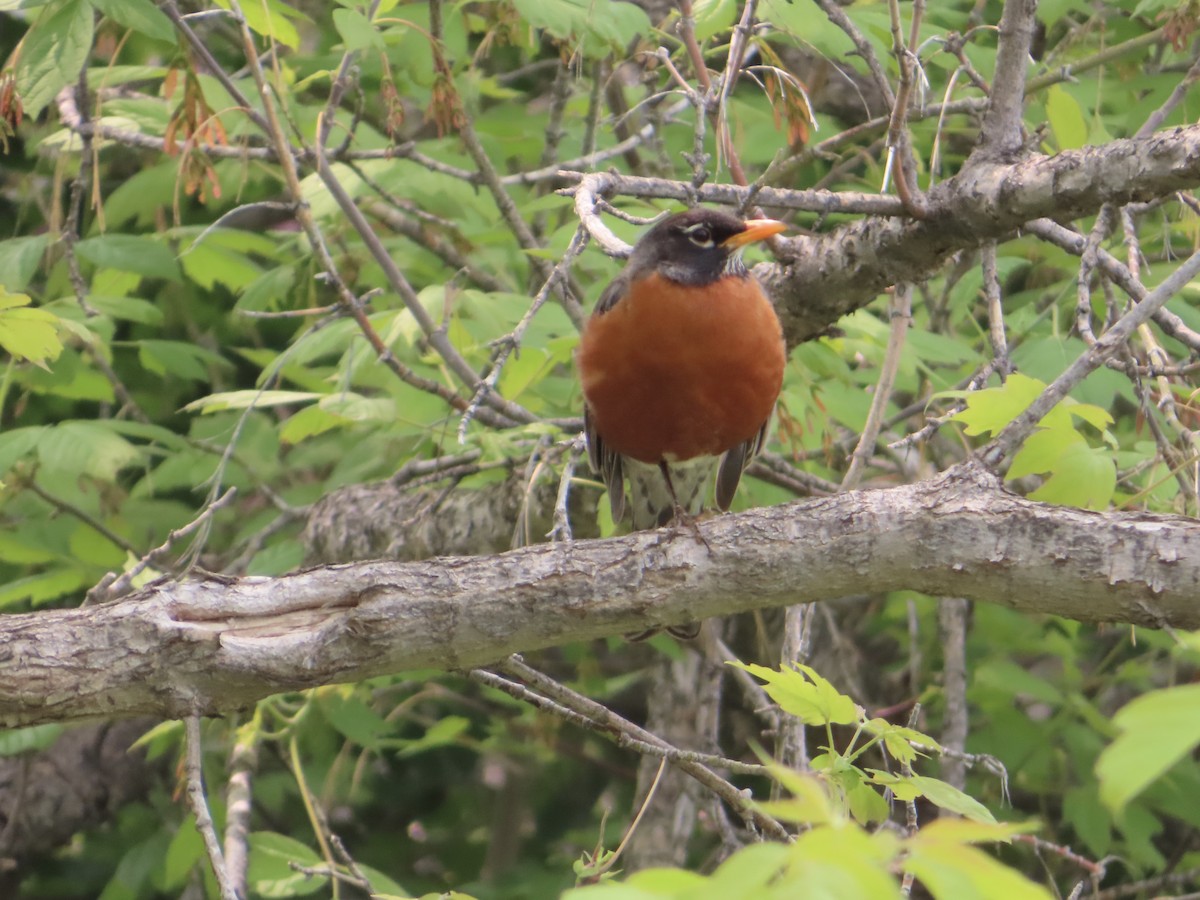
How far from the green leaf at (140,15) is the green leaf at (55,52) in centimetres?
5

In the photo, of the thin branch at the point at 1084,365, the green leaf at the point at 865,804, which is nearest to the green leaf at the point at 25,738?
the green leaf at the point at 865,804

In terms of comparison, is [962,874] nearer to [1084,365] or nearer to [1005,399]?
[1084,365]

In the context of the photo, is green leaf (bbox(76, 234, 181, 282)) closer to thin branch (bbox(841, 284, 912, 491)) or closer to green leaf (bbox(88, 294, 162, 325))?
green leaf (bbox(88, 294, 162, 325))

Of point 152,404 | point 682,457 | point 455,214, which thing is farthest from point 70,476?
point 682,457

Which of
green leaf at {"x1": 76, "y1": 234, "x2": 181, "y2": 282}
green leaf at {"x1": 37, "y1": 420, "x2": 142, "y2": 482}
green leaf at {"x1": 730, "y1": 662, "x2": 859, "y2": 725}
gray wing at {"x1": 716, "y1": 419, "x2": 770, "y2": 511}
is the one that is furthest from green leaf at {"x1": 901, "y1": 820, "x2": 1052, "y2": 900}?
green leaf at {"x1": 76, "y1": 234, "x2": 181, "y2": 282}

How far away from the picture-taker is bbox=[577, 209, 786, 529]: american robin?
9.74ft

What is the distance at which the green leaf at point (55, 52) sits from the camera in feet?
8.82

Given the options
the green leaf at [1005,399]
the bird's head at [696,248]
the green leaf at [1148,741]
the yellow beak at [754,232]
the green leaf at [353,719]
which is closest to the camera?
the green leaf at [1148,741]

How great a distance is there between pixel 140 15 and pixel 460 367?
109 cm

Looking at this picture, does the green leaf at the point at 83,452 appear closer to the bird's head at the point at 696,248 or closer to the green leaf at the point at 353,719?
the green leaf at the point at 353,719

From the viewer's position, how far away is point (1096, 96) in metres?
3.35

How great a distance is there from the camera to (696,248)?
3180 mm

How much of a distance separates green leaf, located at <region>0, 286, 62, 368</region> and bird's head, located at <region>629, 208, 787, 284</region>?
135 centimetres

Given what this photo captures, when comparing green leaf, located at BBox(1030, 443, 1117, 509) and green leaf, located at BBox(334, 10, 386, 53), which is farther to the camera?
green leaf, located at BBox(334, 10, 386, 53)
